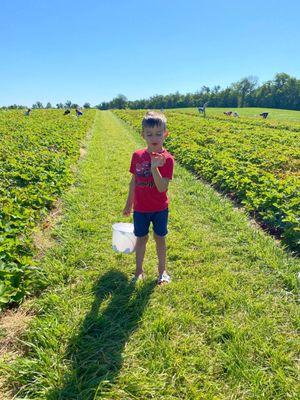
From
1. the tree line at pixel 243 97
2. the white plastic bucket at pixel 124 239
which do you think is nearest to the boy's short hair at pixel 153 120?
the white plastic bucket at pixel 124 239

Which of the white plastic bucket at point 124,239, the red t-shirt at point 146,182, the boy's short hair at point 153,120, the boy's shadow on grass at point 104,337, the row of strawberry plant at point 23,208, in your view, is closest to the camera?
the boy's shadow on grass at point 104,337

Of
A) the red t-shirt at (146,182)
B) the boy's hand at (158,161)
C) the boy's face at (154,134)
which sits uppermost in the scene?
the boy's face at (154,134)

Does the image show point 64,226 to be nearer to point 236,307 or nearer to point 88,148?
point 236,307

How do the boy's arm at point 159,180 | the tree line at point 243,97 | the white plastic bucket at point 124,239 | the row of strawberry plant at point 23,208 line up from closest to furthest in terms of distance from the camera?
1. the boy's arm at point 159,180
2. the row of strawberry plant at point 23,208
3. the white plastic bucket at point 124,239
4. the tree line at point 243,97

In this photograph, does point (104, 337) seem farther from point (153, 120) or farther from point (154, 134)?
point (153, 120)

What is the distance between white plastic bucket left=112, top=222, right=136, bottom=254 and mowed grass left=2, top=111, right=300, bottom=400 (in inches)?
10.4

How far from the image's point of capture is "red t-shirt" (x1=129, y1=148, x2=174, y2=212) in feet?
11.4

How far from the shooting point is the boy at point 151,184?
126 inches

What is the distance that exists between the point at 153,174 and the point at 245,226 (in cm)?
307

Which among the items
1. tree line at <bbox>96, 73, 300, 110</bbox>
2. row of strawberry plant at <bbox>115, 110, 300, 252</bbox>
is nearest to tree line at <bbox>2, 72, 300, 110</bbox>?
tree line at <bbox>96, 73, 300, 110</bbox>

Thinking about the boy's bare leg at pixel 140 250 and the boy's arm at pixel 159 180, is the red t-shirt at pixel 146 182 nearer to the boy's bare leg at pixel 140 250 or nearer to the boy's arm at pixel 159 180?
the boy's arm at pixel 159 180

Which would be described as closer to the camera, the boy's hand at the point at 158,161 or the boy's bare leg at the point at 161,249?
the boy's hand at the point at 158,161

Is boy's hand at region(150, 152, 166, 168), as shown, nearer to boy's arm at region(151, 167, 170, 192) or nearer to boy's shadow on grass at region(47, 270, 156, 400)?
boy's arm at region(151, 167, 170, 192)

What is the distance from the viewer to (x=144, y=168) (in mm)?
3531
